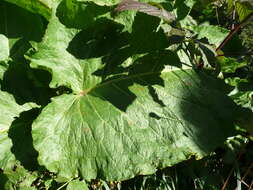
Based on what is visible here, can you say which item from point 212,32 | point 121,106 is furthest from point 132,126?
point 212,32

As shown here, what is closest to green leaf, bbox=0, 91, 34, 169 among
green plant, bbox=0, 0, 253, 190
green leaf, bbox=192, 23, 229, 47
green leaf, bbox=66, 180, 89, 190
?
green plant, bbox=0, 0, 253, 190

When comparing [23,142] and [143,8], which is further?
[23,142]

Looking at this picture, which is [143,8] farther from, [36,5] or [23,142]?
[23,142]

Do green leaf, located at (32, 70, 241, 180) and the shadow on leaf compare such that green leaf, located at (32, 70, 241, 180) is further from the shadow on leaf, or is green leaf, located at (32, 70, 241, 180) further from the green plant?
the shadow on leaf

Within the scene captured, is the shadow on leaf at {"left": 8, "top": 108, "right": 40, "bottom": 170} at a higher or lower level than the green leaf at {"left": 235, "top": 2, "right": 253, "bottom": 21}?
lower

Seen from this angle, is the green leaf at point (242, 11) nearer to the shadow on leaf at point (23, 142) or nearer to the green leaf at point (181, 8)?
the green leaf at point (181, 8)

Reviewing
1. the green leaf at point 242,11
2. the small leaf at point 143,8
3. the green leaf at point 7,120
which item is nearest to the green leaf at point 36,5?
the green leaf at point 7,120

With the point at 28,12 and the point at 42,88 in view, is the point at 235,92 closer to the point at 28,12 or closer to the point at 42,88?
the point at 42,88
